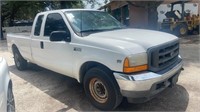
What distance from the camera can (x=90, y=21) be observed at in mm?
5152

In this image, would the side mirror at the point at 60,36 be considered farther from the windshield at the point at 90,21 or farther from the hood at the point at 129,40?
the hood at the point at 129,40

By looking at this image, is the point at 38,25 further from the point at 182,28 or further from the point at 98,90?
the point at 182,28

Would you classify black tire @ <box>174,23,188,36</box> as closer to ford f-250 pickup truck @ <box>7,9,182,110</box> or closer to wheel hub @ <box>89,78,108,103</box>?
ford f-250 pickup truck @ <box>7,9,182,110</box>

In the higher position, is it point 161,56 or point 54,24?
point 54,24

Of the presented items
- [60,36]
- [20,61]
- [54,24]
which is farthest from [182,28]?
[60,36]

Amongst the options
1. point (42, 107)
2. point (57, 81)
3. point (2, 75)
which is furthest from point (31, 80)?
point (2, 75)

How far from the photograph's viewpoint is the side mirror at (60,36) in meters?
4.65

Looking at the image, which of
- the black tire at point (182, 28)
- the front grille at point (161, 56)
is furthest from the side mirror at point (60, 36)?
the black tire at point (182, 28)

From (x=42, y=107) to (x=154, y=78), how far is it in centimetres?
224

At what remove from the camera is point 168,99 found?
4.67 m

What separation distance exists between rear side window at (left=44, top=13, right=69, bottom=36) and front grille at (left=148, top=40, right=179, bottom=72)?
187cm

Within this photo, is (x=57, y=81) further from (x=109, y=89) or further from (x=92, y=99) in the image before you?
(x=109, y=89)

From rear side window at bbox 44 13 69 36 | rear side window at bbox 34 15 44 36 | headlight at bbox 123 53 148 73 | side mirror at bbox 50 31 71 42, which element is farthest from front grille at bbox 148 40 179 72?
rear side window at bbox 34 15 44 36

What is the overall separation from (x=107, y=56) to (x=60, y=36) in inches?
48.2
